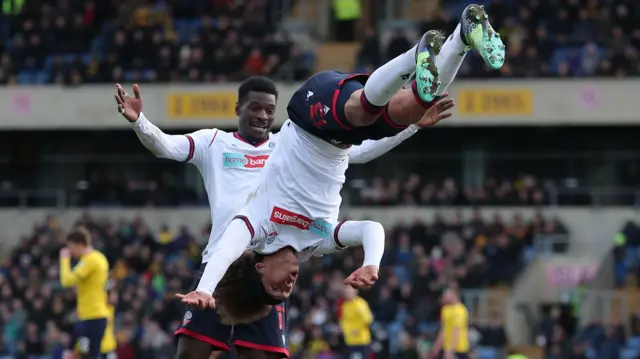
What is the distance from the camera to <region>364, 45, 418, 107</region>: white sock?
8.01 meters

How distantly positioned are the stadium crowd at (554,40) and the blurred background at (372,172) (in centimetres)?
4

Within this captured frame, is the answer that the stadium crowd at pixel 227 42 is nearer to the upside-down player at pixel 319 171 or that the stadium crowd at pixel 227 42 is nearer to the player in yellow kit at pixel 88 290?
the player in yellow kit at pixel 88 290

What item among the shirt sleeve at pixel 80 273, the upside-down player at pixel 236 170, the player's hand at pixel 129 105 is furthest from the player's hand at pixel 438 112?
the shirt sleeve at pixel 80 273

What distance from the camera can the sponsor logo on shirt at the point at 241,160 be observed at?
9.92 meters

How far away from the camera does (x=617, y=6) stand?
26.3m

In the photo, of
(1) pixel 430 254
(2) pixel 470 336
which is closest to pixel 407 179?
(1) pixel 430 254

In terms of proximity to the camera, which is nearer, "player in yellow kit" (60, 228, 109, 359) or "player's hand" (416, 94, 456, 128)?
"player's hand" (416, 94, 456, 128)

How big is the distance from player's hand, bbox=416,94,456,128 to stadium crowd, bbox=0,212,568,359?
10147 mm

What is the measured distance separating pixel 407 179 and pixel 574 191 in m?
3.41

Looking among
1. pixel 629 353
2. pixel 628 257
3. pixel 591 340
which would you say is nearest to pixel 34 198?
pixel 628 257

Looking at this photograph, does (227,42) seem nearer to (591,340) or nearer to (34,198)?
(34,198)

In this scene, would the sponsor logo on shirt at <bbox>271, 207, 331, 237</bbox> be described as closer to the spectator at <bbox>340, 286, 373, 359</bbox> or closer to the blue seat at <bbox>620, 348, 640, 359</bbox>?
the spectator at <bbox>340, 286, 373, 359</bbox>

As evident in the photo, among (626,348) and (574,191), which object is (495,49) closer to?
(626,348)

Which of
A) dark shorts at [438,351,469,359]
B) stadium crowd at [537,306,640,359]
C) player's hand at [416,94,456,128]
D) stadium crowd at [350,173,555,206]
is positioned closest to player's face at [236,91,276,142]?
player's hand at [416,94,456,128]
